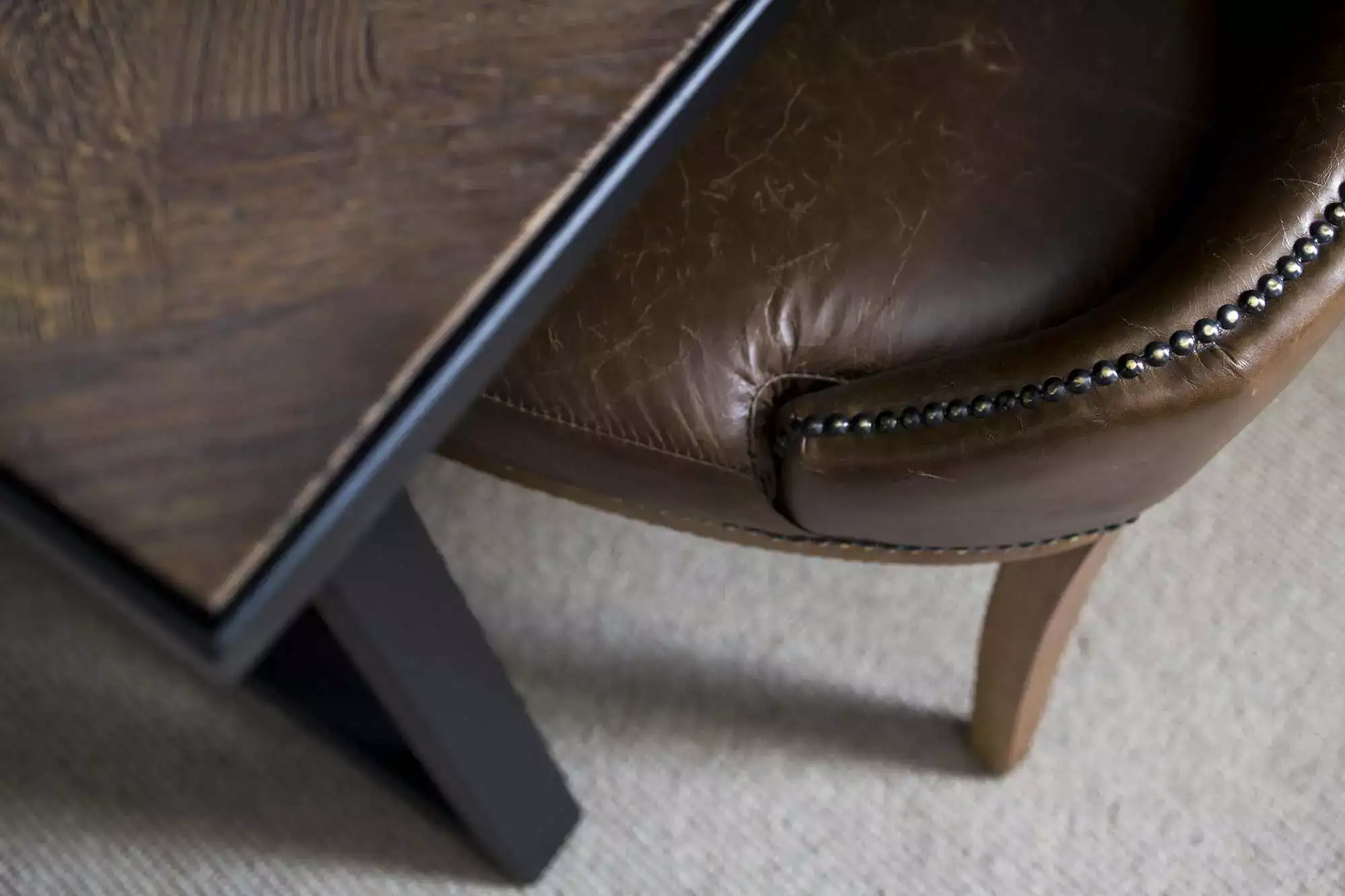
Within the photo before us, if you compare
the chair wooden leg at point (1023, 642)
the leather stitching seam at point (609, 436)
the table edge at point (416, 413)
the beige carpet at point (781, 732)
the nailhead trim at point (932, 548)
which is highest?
the table edge at point (416, 413)

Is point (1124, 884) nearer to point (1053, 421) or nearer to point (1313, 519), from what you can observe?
point (1313, 519)

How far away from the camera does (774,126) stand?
0.67 metres

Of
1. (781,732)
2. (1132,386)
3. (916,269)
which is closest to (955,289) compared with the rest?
(916,269)

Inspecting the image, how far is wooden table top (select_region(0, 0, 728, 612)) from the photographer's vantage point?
353 mm

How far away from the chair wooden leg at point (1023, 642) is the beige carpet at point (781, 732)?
66mm

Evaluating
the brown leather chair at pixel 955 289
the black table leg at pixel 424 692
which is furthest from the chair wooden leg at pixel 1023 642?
the black table leg at pixel 424 692

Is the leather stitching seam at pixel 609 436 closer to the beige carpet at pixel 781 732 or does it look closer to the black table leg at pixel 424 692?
the black table leg at pixel 424 692

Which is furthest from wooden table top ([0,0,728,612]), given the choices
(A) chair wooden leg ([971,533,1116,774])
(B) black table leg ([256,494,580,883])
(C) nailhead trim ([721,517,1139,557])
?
(A) chair wooden leg ([971,533,1116,774])

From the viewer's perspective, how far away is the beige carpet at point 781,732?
915 millimetres

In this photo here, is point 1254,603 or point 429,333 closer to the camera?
point 429,333

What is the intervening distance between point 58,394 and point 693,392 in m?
0.32

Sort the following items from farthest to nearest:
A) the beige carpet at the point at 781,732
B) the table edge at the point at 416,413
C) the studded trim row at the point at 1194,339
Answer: the beige carpet at the point at 781,732 → the studded trim row at the point at 1194,339 → the table edge at the point at 416,413

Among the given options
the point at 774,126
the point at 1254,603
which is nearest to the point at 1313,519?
the point at 1254,603

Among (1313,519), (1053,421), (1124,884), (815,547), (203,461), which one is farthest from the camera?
(1313,519)
